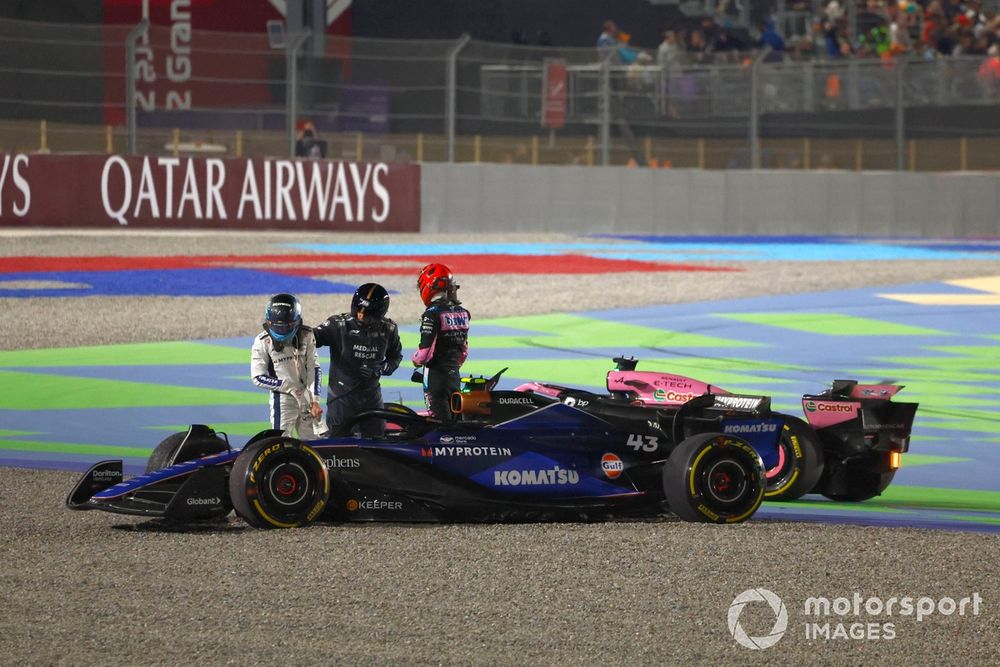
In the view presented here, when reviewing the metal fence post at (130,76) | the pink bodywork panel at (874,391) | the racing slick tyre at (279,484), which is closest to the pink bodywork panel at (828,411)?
the pink bodywork panel at (874,391)

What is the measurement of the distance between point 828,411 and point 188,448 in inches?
119

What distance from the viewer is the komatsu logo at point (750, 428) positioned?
7582 mm

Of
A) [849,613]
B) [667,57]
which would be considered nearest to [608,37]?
[667,57]

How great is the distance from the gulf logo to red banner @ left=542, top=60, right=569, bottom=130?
1941 centimetres

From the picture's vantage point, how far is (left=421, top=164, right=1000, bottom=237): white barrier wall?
26.7m

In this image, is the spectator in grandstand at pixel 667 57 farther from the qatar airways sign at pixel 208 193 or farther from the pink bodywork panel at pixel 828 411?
the pink bodywork panel at pixel 828 411

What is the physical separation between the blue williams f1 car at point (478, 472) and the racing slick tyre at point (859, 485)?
48 centimetres

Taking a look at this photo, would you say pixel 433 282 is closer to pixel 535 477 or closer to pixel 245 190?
pixel 535 477

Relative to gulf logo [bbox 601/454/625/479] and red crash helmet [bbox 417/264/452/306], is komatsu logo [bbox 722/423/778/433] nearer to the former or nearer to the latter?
gulf logo [bbox 601/454/625/479]

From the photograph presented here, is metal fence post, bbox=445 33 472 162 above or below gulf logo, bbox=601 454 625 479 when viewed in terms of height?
above

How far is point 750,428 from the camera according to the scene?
7629 millimetres

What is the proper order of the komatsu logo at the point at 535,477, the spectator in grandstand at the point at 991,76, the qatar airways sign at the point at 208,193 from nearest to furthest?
the komatsu logo at the point at 535,477
the qatar airways sign at the point at 208,193
the spectator in grandstand at the point at 991,76

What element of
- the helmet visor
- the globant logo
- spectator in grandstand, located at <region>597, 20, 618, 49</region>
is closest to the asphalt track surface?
the globant logo

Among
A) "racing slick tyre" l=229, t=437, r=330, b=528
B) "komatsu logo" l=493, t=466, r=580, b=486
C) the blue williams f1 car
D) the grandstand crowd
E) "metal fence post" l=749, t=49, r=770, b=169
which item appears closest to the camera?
"racing slick tyre" l=229, t=437, r=330, b=528
